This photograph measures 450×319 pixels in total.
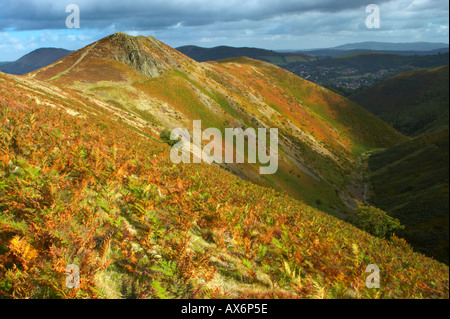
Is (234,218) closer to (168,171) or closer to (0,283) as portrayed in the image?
(168,171)

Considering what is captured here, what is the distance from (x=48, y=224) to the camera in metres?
5.72

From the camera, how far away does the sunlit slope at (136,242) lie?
17.2ft

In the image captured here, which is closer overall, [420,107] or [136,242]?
[136,242]

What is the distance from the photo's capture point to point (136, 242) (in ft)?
21.5

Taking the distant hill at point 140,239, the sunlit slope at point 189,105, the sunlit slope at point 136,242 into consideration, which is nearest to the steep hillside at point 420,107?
the sunlit slope at point 189,105

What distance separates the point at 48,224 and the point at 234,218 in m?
5.60

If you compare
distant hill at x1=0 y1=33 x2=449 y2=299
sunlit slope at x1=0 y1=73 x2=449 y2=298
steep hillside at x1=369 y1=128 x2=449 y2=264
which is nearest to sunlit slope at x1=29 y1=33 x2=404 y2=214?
steep hillside at x1=369 y1=128 x2=449 y2=264

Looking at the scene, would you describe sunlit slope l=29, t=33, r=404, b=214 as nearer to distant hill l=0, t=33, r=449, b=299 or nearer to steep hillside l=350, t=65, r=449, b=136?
distant hill l=0, t=33, r=449, b=299

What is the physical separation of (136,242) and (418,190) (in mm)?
58994

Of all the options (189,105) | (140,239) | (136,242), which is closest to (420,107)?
(189,105)

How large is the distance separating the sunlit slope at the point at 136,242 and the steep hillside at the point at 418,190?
28.9 m

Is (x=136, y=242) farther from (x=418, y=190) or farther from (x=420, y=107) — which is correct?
(x=420, y=107)

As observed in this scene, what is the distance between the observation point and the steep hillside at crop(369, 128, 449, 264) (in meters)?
32.2
